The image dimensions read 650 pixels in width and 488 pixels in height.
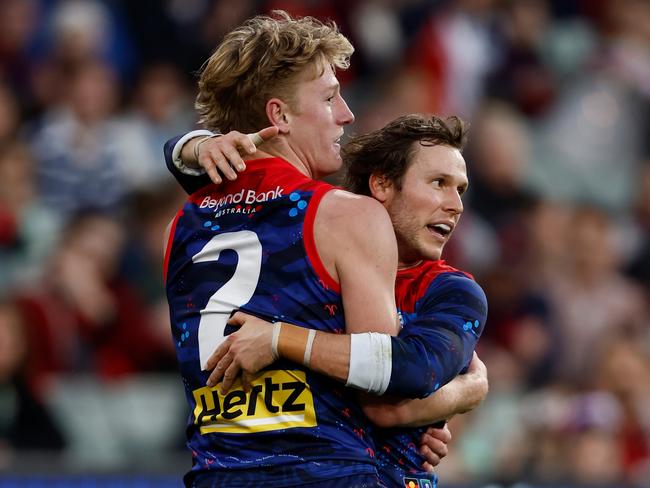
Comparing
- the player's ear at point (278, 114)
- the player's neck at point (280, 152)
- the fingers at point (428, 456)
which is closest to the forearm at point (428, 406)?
the fingers at point (428, 456)

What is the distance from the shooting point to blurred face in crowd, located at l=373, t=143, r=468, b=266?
3.92m

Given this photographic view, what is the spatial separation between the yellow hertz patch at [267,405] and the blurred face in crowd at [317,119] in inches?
29.6

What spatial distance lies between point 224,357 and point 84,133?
575 cm

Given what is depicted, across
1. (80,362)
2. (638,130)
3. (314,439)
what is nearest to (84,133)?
(80,362)

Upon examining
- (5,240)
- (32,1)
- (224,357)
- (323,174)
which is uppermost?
(32,1)

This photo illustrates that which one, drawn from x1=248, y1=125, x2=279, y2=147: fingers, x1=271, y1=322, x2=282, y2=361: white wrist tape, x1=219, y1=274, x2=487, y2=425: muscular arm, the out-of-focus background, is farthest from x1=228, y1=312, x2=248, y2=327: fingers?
the out-of-focus background

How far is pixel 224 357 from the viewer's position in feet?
11.6

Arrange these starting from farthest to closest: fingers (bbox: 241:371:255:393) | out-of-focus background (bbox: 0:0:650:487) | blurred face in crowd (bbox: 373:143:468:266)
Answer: out-of-focus background (bbox: 0:0:650:487) < blurred face in crowd (bbox: 373:143:468:266) < fingers (bbox: 241:371:255:393)

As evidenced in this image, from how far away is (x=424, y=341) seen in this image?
3.48m

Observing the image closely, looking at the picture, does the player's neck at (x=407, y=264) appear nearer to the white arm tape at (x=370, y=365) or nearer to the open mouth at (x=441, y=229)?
the open mouth at (x=441, y=229)

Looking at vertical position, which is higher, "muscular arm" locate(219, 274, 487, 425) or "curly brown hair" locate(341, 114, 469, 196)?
"curly brown hair" locate(341, 114, 469, 196)

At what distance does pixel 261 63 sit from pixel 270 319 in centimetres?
82

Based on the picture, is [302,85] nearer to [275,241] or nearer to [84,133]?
[275,241]

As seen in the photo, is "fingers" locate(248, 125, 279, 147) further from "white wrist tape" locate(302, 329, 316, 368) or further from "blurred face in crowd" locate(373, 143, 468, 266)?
"white wrist tape" locate(302, 329, 316, 368)
